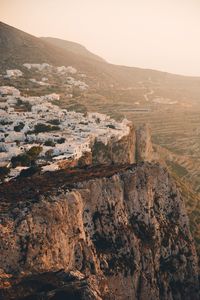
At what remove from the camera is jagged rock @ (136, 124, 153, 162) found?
95.1 m

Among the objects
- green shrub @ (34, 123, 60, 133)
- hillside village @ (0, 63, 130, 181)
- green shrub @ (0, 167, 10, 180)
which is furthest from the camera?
green shrub @ (34, 123, 60, 133)

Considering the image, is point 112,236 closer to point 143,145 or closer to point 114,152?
point 114,152

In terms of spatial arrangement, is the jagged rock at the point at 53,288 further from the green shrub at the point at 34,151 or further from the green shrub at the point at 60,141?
the green shrub at the point at 60,141

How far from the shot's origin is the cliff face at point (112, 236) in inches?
1200

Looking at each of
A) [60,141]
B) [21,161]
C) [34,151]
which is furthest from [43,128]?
[21,161]

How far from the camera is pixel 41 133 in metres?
86.4

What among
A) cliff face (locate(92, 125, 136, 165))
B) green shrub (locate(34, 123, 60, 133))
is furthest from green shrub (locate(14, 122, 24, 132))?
cliff face (locate(92, 125, 136, 165))

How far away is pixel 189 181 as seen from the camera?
11388 cm

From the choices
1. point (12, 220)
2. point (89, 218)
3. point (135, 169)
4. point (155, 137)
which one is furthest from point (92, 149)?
point (155, 137)

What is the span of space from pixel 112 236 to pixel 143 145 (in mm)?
60029

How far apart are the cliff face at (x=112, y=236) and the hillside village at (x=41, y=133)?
17.3 metres

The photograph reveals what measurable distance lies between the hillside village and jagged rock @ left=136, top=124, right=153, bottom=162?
3.21 metres

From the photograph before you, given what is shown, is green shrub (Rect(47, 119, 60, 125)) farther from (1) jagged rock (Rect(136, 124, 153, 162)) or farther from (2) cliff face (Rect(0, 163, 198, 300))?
(2) cliff face (Rect(0, 163, 198, 300))

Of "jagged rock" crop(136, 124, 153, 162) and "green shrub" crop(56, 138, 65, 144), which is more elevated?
"green shrub" crop(56, 138, 65, 144)
